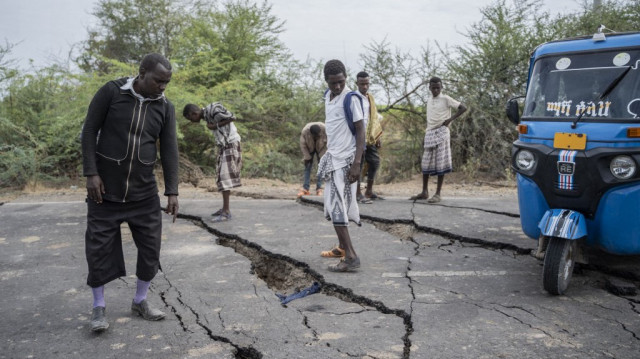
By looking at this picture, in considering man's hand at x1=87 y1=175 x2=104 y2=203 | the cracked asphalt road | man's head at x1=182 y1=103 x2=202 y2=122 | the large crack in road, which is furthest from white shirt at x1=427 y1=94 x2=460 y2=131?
man's hand at x1=87 y1=175 x2=104 y2=203

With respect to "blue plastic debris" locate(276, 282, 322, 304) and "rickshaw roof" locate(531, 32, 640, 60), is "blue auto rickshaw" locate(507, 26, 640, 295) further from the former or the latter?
"blue plastic debris" locate(276, 282, 322, 304)

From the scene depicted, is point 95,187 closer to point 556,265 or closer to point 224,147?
point 556,265

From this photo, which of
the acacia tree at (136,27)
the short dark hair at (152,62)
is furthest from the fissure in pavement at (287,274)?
the acacia tree at (136,27)

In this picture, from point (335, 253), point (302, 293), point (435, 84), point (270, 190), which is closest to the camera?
point (302, 293)

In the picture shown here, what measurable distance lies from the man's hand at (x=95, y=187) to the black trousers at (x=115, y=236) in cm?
9

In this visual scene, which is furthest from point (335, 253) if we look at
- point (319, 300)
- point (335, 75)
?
point (335, 75)

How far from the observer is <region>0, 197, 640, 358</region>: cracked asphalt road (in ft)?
9.71

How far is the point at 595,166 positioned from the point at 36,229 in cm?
583

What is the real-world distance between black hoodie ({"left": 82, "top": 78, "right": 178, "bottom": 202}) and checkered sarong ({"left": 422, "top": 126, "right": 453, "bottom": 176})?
474cm

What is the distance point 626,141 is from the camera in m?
3.63

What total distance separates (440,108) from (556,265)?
160 inches

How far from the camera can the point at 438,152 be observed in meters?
7.30

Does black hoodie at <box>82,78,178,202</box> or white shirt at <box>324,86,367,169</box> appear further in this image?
white shirt at <box>324,86,367,169</box>

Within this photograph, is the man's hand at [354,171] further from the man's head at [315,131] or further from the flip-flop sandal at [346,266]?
the man's head at [315,131]
